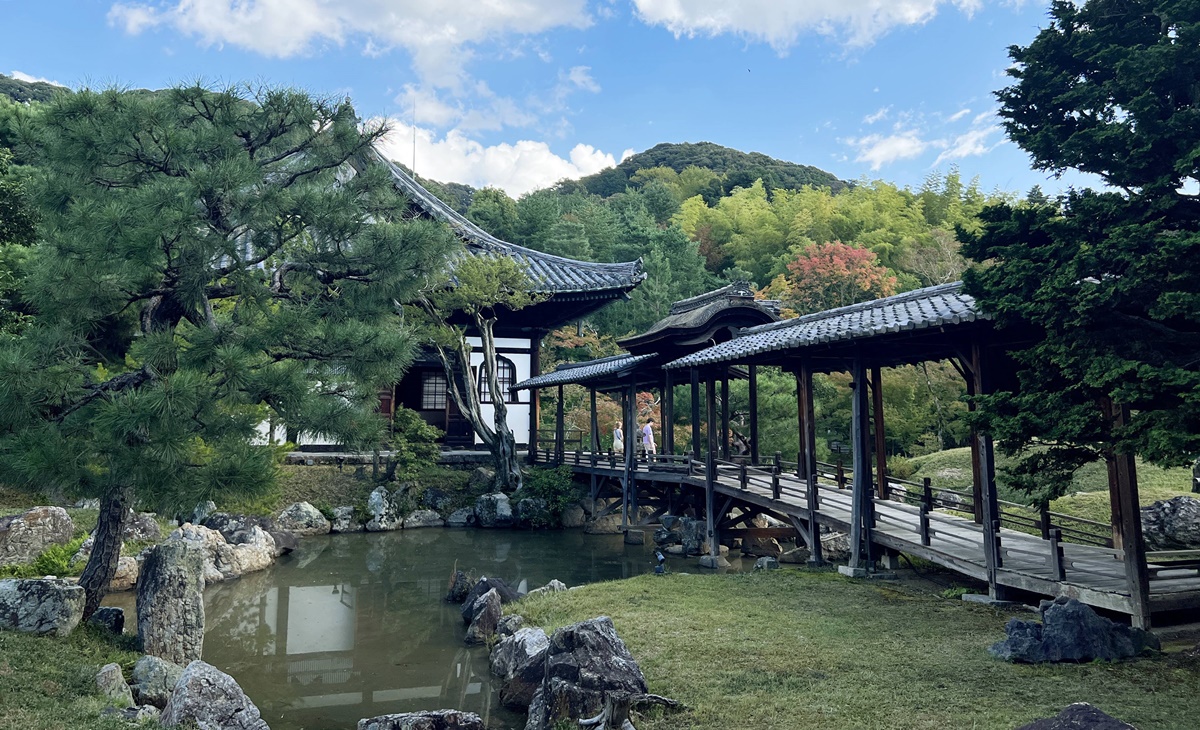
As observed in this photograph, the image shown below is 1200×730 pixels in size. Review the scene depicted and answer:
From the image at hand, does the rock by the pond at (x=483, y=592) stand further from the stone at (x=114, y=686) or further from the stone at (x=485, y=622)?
the stone at (x=114, y=686)

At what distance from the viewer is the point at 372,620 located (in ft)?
32.1

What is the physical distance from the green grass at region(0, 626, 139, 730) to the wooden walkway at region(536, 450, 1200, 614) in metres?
7.33

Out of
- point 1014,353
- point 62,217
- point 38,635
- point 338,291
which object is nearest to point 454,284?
point 338,291

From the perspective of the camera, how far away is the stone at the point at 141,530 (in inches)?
478

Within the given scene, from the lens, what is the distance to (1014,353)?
5.98 meters

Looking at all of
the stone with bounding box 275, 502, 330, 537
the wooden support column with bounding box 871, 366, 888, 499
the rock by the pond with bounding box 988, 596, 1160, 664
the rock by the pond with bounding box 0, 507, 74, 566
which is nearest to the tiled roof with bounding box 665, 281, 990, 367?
the wooden support column with bounding box 871, 366, 888, 499

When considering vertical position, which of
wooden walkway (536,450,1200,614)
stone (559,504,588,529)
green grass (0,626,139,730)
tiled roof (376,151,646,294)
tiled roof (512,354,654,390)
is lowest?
stone (559,504,588,529)

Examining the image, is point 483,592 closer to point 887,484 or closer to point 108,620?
point 108,620

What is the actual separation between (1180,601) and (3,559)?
13207mm

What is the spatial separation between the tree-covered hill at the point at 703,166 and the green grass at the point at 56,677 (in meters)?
58.1

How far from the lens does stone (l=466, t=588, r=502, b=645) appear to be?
336 inches

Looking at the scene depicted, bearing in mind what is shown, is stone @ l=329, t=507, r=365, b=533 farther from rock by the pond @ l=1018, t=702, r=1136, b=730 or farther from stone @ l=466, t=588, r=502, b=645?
rock by the pond @ l=1018, t=702, r=1136, b=730

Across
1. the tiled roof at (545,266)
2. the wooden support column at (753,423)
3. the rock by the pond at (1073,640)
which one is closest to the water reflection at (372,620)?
the wooden support column at (753,423)

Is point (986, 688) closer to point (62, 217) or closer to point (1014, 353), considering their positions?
point (1014, 353)
